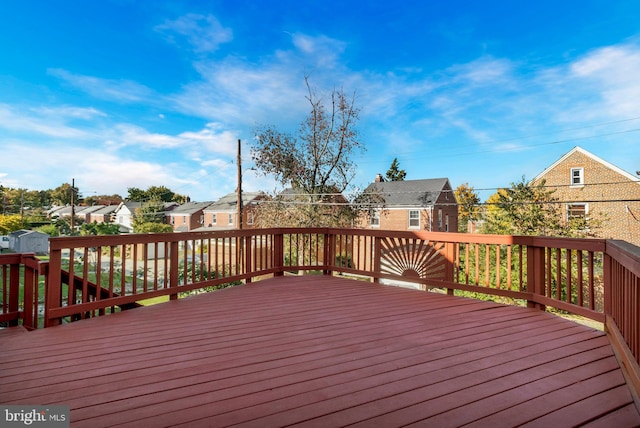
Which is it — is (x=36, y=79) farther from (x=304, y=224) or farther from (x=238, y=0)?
(x=304, y=224)

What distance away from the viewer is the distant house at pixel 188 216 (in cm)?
2534

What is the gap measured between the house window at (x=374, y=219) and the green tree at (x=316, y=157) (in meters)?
0.83

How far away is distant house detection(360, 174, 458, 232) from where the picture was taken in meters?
12.7

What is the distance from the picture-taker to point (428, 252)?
180 inches

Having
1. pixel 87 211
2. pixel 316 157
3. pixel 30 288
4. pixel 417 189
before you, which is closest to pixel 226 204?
pixel 316 157

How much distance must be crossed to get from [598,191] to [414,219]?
307 inches

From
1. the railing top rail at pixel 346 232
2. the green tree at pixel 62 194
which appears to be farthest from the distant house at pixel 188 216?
the railing top rail at pixel 346 232

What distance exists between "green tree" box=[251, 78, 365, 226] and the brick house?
7.89m

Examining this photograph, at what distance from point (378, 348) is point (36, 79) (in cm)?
1482

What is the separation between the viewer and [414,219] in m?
15.7

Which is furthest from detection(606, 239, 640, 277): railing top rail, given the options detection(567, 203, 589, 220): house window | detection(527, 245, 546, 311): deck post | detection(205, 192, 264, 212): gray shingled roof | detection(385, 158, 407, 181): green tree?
detection(385, 158, 407, 181): green tree

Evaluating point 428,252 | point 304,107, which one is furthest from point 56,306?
point 304,107

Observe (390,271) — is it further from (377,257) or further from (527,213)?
(527,213)

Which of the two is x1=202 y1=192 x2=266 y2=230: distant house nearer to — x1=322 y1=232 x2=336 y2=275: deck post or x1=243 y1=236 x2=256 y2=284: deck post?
x1=322 y1=232 x2=336 y2=275: deck post
